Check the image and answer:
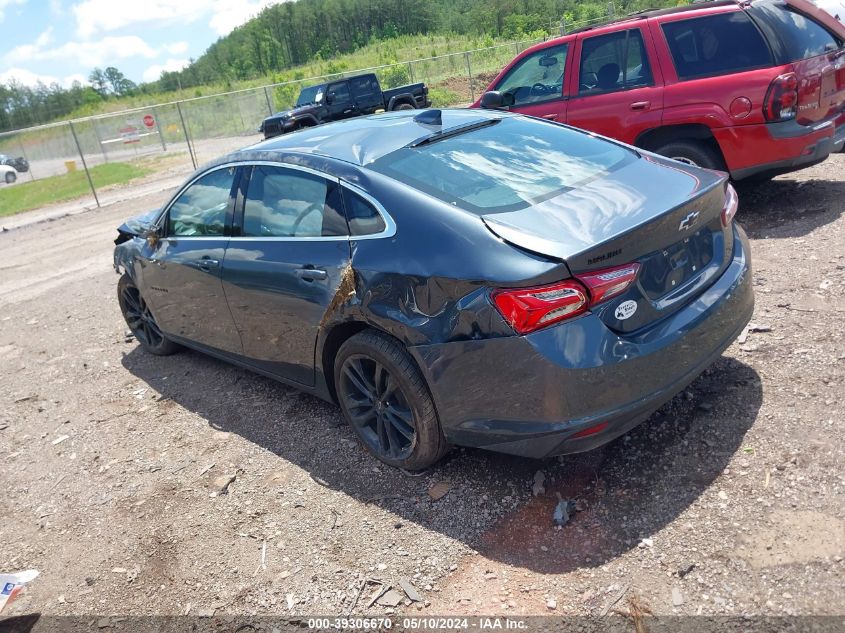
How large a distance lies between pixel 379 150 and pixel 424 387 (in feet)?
4.39

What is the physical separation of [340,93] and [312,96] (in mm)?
896

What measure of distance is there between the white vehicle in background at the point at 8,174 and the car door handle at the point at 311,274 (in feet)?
73.4

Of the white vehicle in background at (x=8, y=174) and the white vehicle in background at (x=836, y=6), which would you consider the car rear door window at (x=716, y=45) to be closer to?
the white vehicle in background at (x=836, y=6)

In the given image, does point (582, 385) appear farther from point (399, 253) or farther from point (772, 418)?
point (772, 418)

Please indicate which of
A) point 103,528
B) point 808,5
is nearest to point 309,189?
point 103,528

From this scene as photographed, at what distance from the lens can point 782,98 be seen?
5633 mm

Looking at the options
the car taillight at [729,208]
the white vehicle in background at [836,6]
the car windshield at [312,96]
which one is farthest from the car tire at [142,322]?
the car windshield at [312,96]

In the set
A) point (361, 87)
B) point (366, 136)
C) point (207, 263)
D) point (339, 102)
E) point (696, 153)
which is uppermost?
point (361, 87)

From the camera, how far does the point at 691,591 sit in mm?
2512

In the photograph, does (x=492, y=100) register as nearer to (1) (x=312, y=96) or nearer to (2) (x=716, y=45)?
(2) (x=716, y=45)

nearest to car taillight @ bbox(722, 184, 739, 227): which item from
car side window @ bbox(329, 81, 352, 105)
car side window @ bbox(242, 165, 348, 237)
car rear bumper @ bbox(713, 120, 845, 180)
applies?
car side window @ bbox(242, 165, 348, 237)

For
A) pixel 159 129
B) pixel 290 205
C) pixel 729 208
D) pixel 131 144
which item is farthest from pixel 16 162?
pixel 729 208

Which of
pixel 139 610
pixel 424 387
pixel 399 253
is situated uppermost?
pixel 399 253

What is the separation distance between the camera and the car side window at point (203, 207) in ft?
14.5
